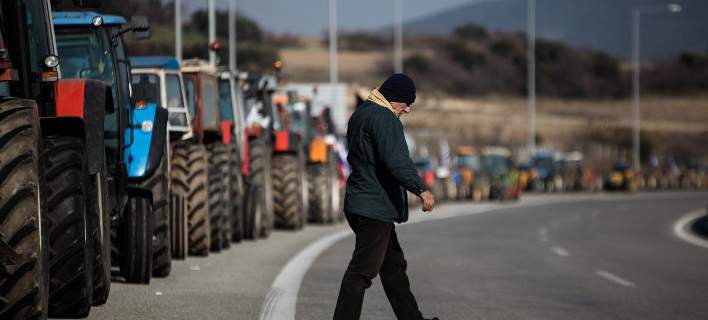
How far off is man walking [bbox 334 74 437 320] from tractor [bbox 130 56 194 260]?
6.12m

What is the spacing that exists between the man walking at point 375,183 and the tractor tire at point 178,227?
27.1ft

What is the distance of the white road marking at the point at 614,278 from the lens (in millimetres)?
17016

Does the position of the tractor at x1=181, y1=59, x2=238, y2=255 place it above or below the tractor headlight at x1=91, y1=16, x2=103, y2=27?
below

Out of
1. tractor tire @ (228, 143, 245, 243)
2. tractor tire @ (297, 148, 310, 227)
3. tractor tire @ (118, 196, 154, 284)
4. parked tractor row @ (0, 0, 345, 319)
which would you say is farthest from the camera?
tractor tire @ (297, 148, 310, 227)

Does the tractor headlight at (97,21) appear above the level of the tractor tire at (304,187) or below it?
above

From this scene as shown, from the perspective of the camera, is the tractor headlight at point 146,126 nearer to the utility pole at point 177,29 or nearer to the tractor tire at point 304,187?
the tractor tire at point 304,187

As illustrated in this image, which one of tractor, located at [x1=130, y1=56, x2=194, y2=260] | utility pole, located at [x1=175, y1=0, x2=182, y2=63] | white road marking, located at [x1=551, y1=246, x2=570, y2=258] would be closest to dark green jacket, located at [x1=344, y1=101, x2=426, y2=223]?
tractor, located at [x1=130, y1=56, x2=194, y2=260]

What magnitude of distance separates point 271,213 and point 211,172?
5442 mm

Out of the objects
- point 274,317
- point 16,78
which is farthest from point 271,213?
point 16,78

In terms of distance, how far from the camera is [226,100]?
78.3 feet

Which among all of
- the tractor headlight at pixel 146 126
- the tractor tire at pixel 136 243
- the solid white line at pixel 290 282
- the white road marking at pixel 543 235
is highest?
the tractor headlight at pixel 146 126

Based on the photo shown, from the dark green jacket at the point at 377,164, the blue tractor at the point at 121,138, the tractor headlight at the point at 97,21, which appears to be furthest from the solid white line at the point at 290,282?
the tractor headlight at the point at 97,21

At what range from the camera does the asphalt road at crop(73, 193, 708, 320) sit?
511 inches

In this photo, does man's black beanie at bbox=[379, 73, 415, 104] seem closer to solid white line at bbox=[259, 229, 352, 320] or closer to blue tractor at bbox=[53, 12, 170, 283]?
solid white line at bbox=[259, 229, 352, 320]
